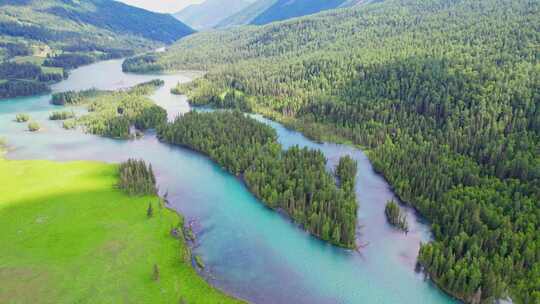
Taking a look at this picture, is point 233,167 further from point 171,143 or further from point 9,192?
point 9,192

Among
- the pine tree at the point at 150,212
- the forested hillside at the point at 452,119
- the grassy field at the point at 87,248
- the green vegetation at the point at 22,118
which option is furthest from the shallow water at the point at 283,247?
the green vegetation at the point at 22,118

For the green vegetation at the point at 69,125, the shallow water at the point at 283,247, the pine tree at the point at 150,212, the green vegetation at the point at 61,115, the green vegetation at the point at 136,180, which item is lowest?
the shallow water at the point at 283,247

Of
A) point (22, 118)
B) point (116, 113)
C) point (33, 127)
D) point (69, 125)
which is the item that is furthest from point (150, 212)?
point (22, 118)

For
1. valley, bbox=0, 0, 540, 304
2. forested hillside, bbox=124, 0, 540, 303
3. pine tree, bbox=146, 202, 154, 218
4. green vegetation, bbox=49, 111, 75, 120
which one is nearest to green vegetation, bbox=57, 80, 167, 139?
valley, bbox=0, 0, 540, 304

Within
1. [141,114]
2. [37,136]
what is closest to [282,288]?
[141,114]

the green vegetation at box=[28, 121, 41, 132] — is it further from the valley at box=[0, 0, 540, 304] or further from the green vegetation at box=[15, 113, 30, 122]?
the green vegetation at box=[15, 113, 30, 122]

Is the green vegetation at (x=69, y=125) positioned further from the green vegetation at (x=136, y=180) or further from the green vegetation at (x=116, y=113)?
the green vegetation at (x=136, y=180)

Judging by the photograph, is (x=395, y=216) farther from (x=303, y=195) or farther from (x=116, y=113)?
(x=116, y=113)
